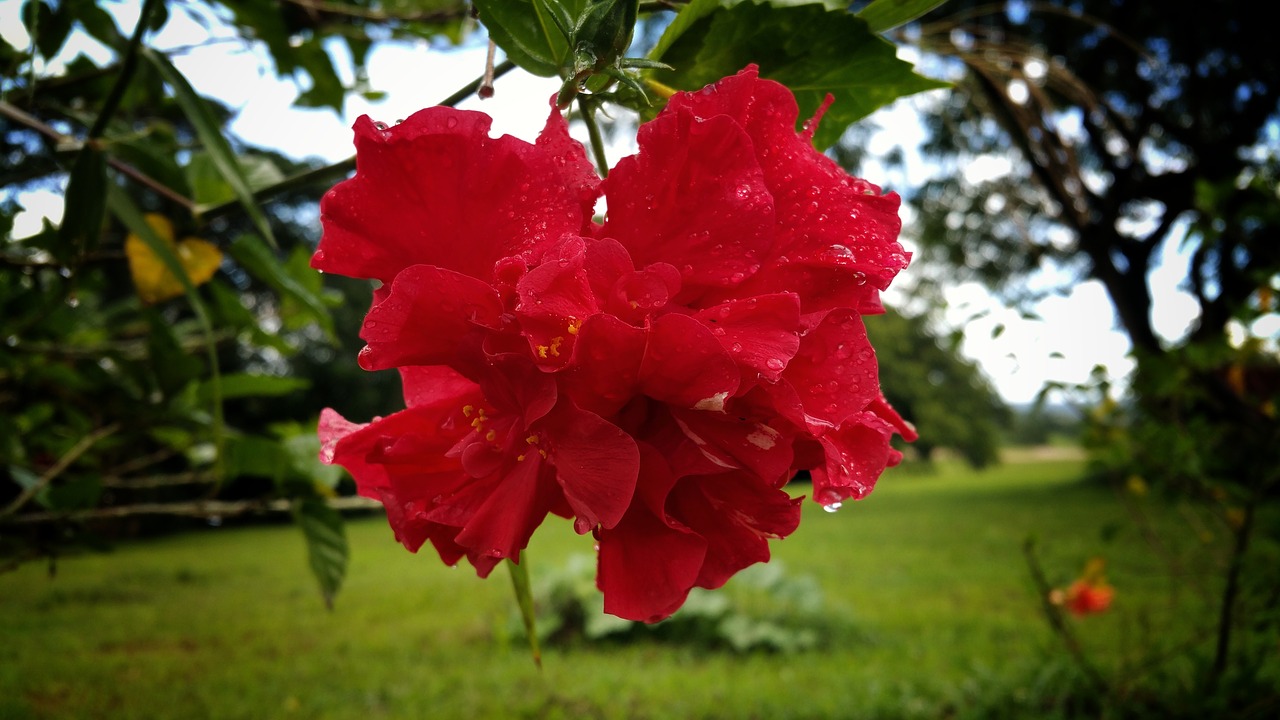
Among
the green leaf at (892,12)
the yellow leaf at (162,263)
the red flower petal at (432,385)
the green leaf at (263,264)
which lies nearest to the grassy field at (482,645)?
the yellow leaf at (162,263)

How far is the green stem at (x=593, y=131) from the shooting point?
51 cm

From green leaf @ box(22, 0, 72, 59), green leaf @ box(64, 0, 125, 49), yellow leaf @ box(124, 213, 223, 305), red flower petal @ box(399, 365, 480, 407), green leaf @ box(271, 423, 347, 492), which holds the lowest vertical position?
red flower petal @ box(399, 365, 480, 407)

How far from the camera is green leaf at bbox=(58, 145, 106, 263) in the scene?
80 centimetres

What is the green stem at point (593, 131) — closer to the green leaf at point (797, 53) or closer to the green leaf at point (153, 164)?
the green leaf at point (797, 53)

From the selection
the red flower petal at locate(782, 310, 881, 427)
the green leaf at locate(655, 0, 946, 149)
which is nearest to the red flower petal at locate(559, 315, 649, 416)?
the red flower petal at locate(782, 310, 881, 427)

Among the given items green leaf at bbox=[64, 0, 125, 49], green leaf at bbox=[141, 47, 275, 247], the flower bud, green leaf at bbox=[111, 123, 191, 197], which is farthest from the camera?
green leaf at bbox=[64, 0, 125, 49]

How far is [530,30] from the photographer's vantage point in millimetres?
488

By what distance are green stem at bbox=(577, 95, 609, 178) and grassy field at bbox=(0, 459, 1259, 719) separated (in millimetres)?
1532

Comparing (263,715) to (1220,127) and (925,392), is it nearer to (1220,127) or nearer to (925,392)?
(1220,127)

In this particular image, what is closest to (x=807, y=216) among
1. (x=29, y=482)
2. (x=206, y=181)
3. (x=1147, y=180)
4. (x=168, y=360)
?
(x=206, y=181)

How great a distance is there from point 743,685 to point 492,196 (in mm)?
3259

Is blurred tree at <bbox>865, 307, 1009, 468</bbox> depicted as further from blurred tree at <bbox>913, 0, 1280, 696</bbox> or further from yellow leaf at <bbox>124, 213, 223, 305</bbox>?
yellow leaf at <bbox>124, 213, 223, 305</bbox>

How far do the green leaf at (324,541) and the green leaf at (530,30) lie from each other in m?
0.94

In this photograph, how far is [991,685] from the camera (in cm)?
298
